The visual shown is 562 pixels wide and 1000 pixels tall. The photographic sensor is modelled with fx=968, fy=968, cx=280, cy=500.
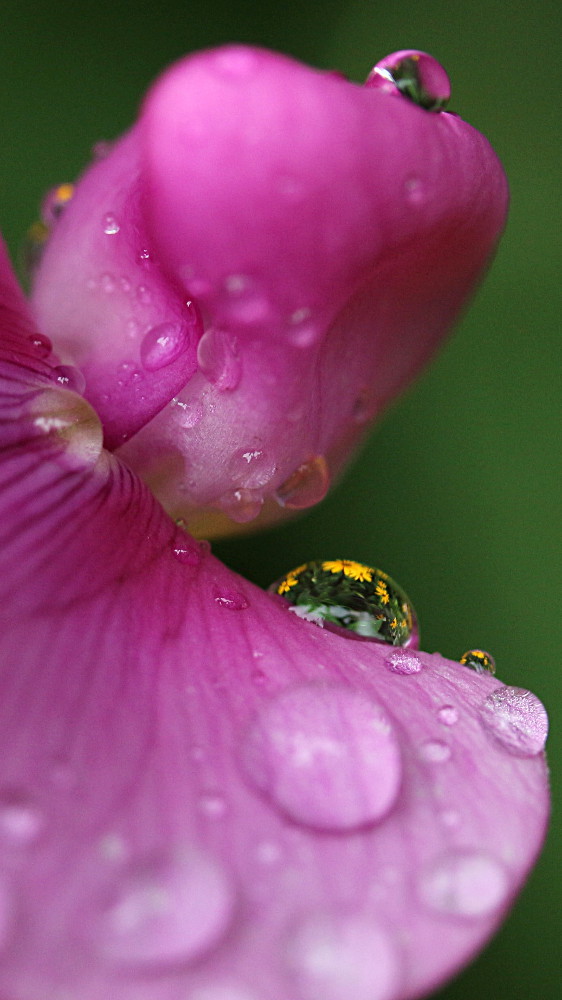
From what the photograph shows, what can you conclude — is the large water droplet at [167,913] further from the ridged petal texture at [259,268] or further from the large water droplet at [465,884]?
the ridged petal texture at [259,268]

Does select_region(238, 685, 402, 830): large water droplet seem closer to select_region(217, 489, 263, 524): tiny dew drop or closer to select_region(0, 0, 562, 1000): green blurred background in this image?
select_region(217, 489, 263, 524): tiny dew drop

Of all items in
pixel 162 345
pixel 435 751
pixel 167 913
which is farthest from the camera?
pixel 162 345

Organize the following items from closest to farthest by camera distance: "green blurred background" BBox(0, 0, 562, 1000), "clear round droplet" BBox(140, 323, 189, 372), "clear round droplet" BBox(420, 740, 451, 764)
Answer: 1. "clear round droplet" BBox(420, 740, 451, 764)
2. "clear round droplet" BBox(140, 323, 189, 372)
3. "green blurred background" BBox(0, 0, 562, 1000)

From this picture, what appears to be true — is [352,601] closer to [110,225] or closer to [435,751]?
[435,751]

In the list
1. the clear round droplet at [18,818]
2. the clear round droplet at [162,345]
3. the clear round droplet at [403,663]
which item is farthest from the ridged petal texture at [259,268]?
the clear round droplet at [18,818]

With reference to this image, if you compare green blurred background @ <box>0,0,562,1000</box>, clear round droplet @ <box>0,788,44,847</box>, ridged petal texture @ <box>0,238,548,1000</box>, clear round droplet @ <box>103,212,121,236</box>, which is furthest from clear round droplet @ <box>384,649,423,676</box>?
green blurred background @ <box>0,0,562,1000</box>

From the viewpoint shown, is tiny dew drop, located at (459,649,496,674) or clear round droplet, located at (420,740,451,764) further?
tiny dew drop, located at (459,649,496,674)

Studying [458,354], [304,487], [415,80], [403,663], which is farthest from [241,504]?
[458,354]

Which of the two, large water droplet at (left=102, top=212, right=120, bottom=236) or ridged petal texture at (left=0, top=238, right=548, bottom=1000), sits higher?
large water droplet at (left=102, top=212, right=120, bottom=236)
